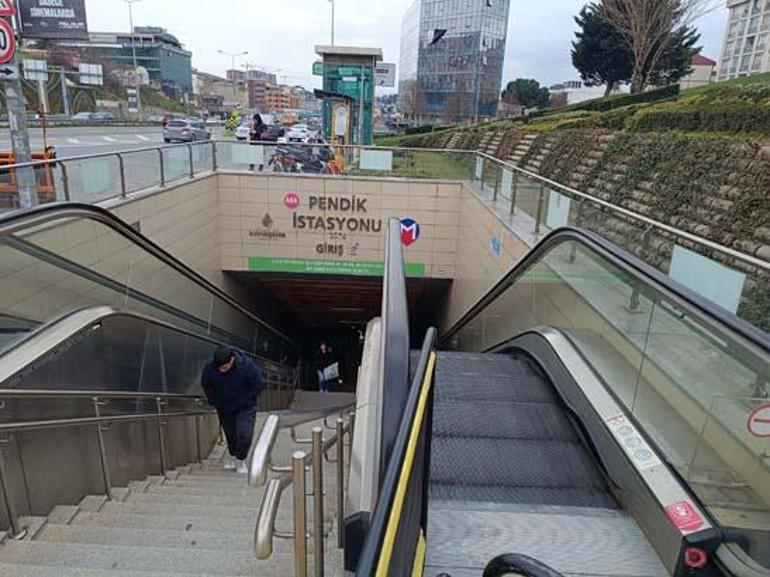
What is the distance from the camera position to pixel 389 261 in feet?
8.57

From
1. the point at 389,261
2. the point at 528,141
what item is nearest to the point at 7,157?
the point at 389,261

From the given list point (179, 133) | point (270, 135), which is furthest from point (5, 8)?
point (179, 133)

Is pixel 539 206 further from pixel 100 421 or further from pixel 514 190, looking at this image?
pixel 100 421

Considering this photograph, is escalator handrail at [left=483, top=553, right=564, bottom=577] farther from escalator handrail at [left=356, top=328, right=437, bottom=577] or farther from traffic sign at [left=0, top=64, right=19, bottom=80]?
traffic sign at [left=0, top=64, right=19, bottom=80]

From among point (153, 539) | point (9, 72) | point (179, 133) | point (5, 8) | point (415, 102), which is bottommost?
point (153, 539)

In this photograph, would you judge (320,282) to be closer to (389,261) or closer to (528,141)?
(528,141)

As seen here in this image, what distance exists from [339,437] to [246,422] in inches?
98.6

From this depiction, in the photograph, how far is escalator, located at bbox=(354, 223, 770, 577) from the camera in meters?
1.49

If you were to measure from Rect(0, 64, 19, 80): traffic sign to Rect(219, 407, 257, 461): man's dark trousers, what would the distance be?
5.28 meters

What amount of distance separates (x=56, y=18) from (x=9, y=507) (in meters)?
20.3

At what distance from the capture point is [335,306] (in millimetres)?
18656

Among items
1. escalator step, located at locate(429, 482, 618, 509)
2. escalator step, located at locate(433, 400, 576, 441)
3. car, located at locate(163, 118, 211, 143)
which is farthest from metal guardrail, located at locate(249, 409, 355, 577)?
car, located at locate(163, 118, 211, 143)

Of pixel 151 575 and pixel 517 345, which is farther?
pixel 517 345

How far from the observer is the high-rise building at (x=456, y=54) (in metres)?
58.2
